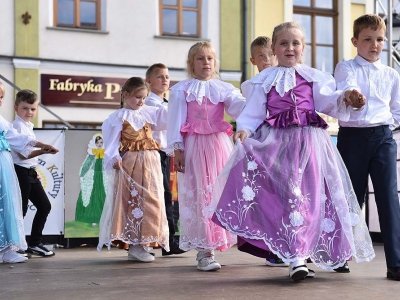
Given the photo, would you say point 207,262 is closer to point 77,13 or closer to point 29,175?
point 29,175

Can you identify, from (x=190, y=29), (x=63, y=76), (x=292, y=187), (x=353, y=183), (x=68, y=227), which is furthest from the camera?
(x=190, y=29)

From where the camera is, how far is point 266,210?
5.03 metres

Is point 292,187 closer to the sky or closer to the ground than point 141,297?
closer to the sky

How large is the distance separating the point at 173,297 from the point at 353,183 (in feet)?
5.80

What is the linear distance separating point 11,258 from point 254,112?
3.05 meters

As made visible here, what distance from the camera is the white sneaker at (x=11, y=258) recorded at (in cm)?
715

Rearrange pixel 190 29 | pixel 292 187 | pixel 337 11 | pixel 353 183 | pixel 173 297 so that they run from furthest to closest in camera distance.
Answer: pixel 337 11 → pixel 190 29 → pixel 353 183 → pixel 292 187 → pixel 173 297

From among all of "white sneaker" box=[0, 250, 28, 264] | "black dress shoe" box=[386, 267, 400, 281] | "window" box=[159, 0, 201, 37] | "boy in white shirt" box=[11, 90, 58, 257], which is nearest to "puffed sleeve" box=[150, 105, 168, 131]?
"boy in white shirt" box=[11, 90, 58, 257]

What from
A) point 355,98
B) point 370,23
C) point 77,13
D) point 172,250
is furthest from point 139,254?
point 77,13

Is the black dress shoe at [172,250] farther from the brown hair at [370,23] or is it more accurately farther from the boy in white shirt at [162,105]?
the brown hair at [370,23]

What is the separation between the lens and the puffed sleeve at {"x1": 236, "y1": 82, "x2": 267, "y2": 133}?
17.6ft

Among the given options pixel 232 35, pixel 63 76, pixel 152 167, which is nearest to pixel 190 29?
pixel 232 35

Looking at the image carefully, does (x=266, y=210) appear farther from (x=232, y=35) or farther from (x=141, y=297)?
(x=232, y=35)

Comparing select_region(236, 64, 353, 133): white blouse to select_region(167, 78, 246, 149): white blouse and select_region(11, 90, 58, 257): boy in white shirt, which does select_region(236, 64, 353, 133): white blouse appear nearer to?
select_region(167, 78, 246, 149): white blouse
